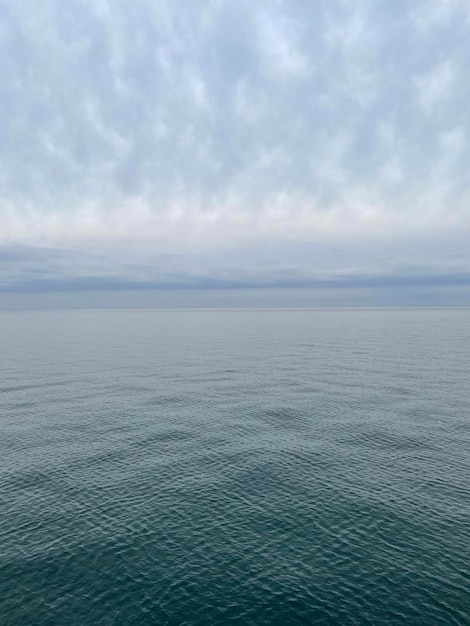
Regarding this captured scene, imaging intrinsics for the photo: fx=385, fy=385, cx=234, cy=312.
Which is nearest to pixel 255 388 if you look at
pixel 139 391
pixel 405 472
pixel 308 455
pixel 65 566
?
pixel 139 391

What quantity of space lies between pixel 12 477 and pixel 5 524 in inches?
515

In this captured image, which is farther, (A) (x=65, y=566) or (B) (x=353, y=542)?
(B) (x=353, y=542)

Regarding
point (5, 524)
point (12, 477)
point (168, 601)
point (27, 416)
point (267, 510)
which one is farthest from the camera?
point (27, 416)

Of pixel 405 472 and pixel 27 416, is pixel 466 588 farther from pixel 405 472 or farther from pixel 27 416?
pixel 27 416

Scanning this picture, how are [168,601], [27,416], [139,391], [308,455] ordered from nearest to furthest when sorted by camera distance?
[168,601], [308,455], [27,416], [139,391]

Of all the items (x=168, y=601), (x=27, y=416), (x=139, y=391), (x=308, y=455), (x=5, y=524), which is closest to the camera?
(x=168, y=601)

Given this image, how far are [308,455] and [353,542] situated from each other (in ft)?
75.8

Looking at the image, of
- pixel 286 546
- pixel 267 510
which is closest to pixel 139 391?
pixel 267 510

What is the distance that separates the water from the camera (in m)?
37.9

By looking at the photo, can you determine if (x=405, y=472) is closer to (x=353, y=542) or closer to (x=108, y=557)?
(x=353, y=542)

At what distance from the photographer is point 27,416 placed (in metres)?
88.3

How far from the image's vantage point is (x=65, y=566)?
139 feet

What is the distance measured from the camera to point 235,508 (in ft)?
174

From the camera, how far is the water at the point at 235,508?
3794 centimetres
